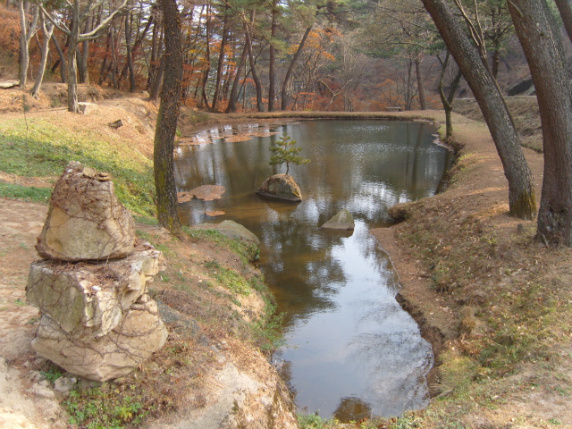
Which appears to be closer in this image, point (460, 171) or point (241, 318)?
point (241, 318)

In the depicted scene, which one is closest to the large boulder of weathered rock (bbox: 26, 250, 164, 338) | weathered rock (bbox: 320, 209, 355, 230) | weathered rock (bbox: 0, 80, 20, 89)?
weathered rock (bbox: 26, 250, 164, 338)

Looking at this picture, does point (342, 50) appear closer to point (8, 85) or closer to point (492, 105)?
point (8, 85)

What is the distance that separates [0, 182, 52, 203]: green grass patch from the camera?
8586mm

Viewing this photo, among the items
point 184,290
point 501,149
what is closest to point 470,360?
point 184,290

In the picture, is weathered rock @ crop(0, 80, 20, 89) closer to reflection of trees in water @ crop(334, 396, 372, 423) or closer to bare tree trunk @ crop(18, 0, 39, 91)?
bare tree trunk @ crop(18, 0, 39, 91)

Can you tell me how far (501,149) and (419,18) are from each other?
1419 cm

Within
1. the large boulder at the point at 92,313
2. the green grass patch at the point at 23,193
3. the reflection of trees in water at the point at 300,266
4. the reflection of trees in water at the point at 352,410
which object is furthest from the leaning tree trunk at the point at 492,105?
the green grass patch at the point at 23,193

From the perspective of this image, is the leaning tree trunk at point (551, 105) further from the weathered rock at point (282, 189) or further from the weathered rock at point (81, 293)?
the weathered rock at point (282, 189)

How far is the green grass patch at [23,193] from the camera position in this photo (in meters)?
8.59

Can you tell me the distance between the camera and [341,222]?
12.6 meters

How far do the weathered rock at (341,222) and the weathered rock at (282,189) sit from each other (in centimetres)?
253

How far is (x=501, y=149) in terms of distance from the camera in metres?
9.03

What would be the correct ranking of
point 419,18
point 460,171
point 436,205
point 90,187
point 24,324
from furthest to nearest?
point 419,18 → point 460,171 → point 436,205 → point 24,324 → point 90,187

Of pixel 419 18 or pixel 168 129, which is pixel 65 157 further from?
pixel 419 18
